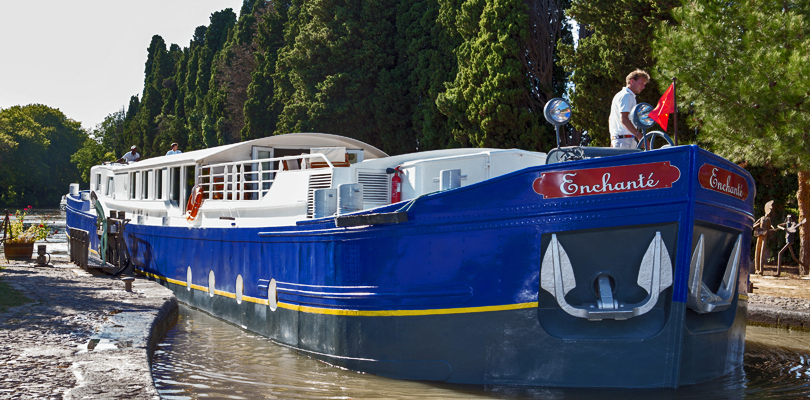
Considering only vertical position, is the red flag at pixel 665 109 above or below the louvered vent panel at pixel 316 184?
above

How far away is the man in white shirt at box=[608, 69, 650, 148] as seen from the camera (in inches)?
259

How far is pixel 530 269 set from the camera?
19.6 ft

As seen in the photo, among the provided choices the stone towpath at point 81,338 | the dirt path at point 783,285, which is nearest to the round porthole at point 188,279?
the stone towpath at point 81,338

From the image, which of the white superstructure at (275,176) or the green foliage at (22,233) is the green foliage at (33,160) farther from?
A: the white superstructure at (275,176)

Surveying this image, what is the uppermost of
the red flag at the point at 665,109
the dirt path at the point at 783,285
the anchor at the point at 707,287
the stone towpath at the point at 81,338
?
the red flag at the point at 665,109

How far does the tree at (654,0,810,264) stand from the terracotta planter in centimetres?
1401

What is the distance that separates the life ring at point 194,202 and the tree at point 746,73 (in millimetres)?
8747

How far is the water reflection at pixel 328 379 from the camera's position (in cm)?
620

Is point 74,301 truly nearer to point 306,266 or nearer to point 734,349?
point 306,266

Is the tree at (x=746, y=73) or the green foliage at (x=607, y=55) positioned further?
the green foliage at (x=607, y=55)

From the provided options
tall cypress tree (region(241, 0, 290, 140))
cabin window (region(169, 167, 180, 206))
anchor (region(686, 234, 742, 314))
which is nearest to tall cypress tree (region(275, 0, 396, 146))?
tall cypress tree (region(241, 0, 290, 140))

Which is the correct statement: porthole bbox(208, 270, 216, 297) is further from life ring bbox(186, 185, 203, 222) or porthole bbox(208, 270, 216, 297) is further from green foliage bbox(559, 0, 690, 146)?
green foliage bbox(559, 0, 690, 146)

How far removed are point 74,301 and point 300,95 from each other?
26314 mm

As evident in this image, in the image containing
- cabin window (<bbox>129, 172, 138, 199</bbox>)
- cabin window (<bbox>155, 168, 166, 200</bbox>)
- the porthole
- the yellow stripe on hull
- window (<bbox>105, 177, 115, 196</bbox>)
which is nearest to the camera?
the yellow stripe on hull
